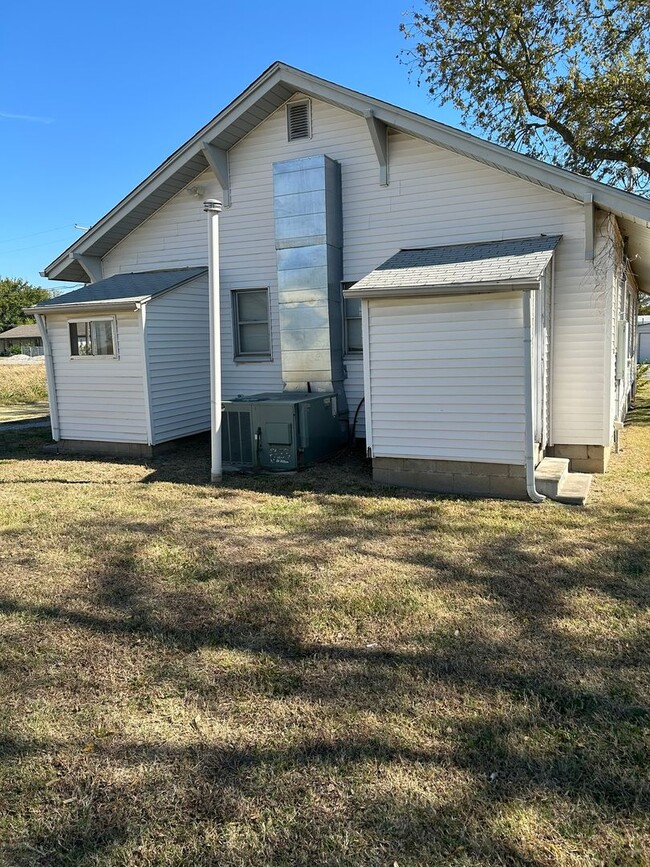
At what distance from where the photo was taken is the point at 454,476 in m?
7.48

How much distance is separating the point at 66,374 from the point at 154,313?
1987mm

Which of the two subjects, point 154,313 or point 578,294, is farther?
point 154,313

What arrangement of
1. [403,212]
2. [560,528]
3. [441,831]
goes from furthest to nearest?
[403,212], [560,528], [441,831]

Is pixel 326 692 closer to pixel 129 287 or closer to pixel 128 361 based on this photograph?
pixel 128 361

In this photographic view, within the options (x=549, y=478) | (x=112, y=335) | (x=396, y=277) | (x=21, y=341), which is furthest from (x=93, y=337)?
(x=21, y=341)

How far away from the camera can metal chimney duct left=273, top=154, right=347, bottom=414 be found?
31.9 ft

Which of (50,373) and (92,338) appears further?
(50,373)

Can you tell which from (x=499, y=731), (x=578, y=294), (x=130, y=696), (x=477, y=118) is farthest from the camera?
(x=477, y=118)

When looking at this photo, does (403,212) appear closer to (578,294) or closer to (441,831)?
(578,294)

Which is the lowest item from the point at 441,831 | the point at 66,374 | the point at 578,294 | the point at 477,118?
the point at 441,831

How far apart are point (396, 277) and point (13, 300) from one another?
7304 cm

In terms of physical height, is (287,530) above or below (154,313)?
below

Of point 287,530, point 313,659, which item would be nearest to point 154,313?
point 287,530

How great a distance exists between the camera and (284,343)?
33.3 feet
